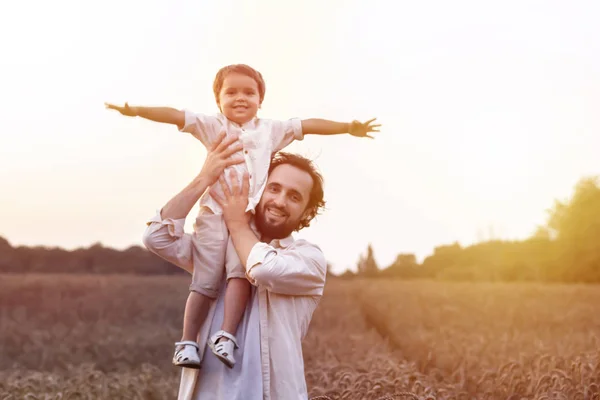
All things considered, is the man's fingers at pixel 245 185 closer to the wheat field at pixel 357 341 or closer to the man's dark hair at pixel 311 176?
the man's dark hair at pixel 311 176

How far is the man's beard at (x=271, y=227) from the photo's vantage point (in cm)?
439

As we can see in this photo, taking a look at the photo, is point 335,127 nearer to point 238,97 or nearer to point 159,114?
point 238,97

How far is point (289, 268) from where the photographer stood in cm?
417

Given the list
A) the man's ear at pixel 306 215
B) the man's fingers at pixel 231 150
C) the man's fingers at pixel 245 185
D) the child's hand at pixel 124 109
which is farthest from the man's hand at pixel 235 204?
the child's hand at pixel 124 109

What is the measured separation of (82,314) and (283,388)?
47.6 ft

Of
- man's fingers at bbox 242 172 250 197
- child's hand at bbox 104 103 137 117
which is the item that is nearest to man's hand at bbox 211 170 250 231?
man's fingers at bbox 242 172 250 197

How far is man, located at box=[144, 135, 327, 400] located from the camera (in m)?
4.17

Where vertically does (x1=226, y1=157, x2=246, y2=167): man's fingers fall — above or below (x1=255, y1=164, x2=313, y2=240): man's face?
above

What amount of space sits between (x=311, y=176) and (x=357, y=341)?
7.59 metres

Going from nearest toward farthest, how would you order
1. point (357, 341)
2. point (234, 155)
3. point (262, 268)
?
point (262, 268)
point (234, 155)
point (357, 341)

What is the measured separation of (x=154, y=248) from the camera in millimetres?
4305

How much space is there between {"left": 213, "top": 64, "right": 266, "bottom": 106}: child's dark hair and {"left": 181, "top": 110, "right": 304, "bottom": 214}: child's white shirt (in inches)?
5.8

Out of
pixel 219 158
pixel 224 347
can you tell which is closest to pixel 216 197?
pixel 219 158

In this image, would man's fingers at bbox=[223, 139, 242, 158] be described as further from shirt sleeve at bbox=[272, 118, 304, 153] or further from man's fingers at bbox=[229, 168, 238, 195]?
shirt sleeve at bbox=[272, 118, 304, 153]
